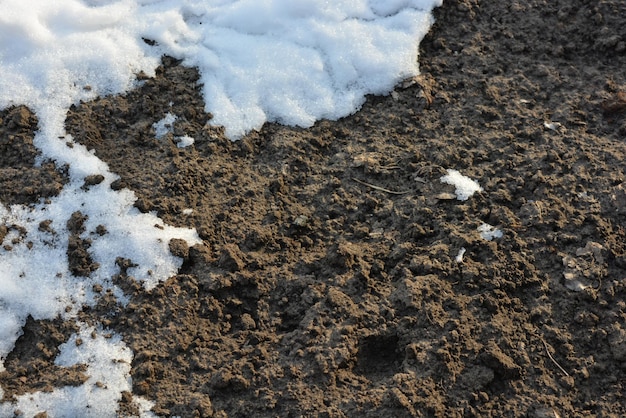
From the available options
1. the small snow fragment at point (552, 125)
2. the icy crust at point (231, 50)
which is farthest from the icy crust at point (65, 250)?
the small snow fragment at point (552, 125)

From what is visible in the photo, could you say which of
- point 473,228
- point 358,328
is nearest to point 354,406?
point 358,328

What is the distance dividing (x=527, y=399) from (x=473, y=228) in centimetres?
78

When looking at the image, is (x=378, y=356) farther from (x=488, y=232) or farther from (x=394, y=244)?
(x=488, y=232)

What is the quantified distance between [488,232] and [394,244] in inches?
16.8

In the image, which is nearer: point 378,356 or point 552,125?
point 378,356

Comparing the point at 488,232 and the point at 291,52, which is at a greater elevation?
the point at 291,52

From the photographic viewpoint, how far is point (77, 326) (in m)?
2.53

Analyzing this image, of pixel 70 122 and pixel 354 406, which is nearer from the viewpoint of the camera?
pixel 354 406

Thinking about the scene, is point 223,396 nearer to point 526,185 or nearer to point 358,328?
point 358,328

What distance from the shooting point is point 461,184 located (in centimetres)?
297

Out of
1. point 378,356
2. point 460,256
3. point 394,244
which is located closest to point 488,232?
point 460,256

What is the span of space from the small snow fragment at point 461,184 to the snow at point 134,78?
701mm

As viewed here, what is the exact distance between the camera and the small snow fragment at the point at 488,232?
2.77 metres

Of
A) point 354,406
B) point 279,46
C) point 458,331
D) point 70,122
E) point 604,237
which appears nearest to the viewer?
point 354,406
